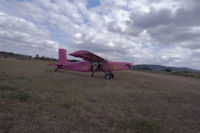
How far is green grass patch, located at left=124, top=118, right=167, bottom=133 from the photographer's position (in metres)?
2.36

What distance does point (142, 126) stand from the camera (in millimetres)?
2504

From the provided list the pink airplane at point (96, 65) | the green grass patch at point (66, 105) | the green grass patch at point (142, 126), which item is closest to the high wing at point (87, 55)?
the pink airplane at point (96, 65)

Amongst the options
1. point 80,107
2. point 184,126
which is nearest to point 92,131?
point 80,107

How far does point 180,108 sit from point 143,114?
1.48 metres

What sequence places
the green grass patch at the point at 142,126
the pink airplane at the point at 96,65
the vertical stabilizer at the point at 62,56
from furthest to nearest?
the vertical stabilizer at the point at 62,56, the pink airplane at the point at 96,65, the green grass patch at the point at 142,126

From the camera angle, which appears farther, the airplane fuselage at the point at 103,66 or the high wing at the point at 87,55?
the airplane fuselage at the point at 103,66

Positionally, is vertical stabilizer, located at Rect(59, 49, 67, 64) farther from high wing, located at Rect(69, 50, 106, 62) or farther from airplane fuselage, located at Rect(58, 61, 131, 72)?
high wing, located at Rect(69, 50, 106, 62)

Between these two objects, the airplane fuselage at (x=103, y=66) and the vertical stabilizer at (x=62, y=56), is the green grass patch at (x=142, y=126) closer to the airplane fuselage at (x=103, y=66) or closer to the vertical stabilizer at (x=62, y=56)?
the airplane fuselage at (x=103, y=66)

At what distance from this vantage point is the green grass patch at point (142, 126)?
7.75ft

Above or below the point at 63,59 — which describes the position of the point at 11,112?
below

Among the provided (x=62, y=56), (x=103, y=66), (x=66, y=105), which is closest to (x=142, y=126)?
(x=66, y=105)

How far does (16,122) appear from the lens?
2.33 meters

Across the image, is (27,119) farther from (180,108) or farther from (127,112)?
(180,108)

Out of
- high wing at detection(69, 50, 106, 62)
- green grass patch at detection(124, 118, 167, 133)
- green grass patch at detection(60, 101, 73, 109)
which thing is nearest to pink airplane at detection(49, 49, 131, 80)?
high wing at detection(69, 50, 106, 62)
